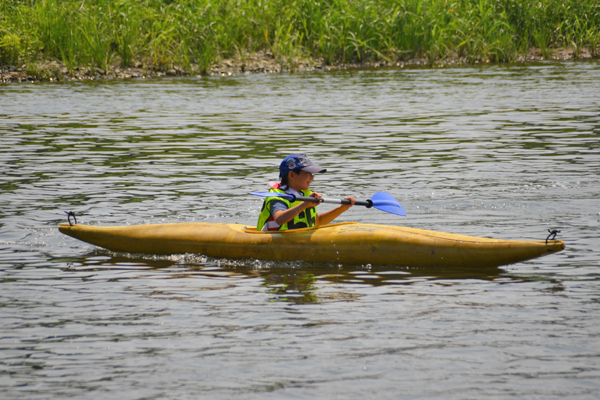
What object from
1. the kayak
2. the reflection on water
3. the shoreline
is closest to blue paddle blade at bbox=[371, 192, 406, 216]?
the kayak

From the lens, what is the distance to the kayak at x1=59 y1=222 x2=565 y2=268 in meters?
6.03

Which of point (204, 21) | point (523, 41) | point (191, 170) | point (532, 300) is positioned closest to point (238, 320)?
point (532, 300)

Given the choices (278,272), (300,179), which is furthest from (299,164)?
(278,272)

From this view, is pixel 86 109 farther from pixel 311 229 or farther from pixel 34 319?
pixel 34 319

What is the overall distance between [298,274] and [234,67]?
60.4ft

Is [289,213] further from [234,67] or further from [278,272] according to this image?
[234,67]

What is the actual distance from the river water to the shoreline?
646cm

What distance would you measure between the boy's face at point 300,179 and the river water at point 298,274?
610 mm

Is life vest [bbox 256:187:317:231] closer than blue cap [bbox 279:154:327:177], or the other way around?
blue cap [bbox 279:154:327:177]

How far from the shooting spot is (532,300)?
17.0 feet

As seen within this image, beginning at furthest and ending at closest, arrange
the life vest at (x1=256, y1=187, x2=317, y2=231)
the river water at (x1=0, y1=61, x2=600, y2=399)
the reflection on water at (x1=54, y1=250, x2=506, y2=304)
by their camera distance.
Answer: the life vest at (x1=256, y1=187, x2=317, y2=231)
the reflection on water at (x1=54, y1=250, x2=506, y2=304)
the river water at (x1=0, y1=61, x2=600, y2=399)

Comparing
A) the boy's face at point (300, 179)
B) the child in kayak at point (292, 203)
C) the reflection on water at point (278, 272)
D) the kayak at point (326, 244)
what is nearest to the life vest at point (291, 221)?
the child in kayak at point (292, 203)

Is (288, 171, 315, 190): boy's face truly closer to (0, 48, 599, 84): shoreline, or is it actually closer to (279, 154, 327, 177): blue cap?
(279, 154, 327, 177): blue cap

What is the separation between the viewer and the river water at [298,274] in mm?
4027
